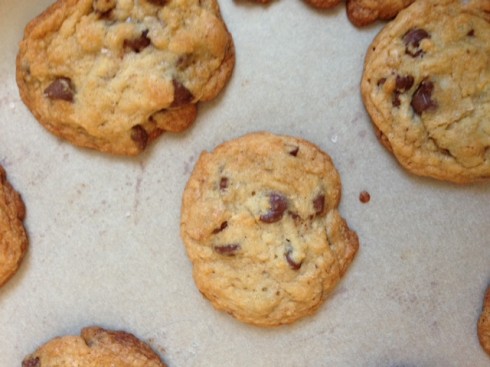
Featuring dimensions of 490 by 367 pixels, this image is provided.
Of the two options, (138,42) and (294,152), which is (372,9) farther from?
(138,42)

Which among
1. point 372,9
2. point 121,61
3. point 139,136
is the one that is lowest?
point 372,9

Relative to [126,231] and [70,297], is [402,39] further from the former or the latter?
[70,297]

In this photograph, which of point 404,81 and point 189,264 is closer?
point 404,81

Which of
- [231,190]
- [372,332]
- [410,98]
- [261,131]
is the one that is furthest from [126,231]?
[410,98]

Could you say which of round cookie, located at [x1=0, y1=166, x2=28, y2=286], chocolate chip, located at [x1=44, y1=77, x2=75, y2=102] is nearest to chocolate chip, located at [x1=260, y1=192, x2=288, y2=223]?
chocolate chip, located at [x1=44, y1=77, x2=75, y2=102]

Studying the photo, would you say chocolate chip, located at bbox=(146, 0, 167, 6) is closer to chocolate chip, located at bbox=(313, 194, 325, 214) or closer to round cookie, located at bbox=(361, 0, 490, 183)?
round cookie, located at bbox=(361, 0, 490, 183)

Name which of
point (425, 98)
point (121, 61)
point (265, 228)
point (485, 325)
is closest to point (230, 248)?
point (265, 228)
